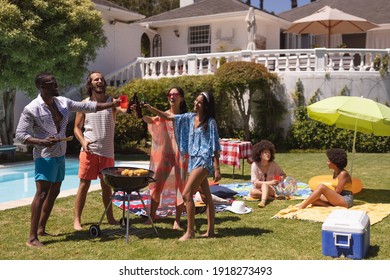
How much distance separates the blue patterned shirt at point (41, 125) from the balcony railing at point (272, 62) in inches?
557

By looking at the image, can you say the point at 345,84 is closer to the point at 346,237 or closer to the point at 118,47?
the point at 118,47

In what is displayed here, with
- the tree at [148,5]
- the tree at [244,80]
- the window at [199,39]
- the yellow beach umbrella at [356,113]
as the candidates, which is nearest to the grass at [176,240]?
the yellow beach umbrella at [356,113]

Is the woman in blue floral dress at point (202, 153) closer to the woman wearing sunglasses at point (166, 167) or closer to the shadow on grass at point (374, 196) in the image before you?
the woman wearing sunglasses at point (166, 167)

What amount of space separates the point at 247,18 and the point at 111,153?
17.5 m

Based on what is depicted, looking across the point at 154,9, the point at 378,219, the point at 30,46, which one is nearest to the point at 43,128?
the point at 378,219

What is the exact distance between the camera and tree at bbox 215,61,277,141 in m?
19.1

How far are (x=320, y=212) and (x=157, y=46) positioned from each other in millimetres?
22344

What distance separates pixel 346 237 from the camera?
606 centimetres

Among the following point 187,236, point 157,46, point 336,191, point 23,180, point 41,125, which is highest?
point 157,46

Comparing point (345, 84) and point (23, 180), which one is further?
point (345, 84)

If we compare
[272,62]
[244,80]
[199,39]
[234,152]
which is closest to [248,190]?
[234,152]

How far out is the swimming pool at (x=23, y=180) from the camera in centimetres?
1201

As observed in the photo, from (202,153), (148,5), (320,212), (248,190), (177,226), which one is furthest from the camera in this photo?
(148,5)

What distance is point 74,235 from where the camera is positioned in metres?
7.20
